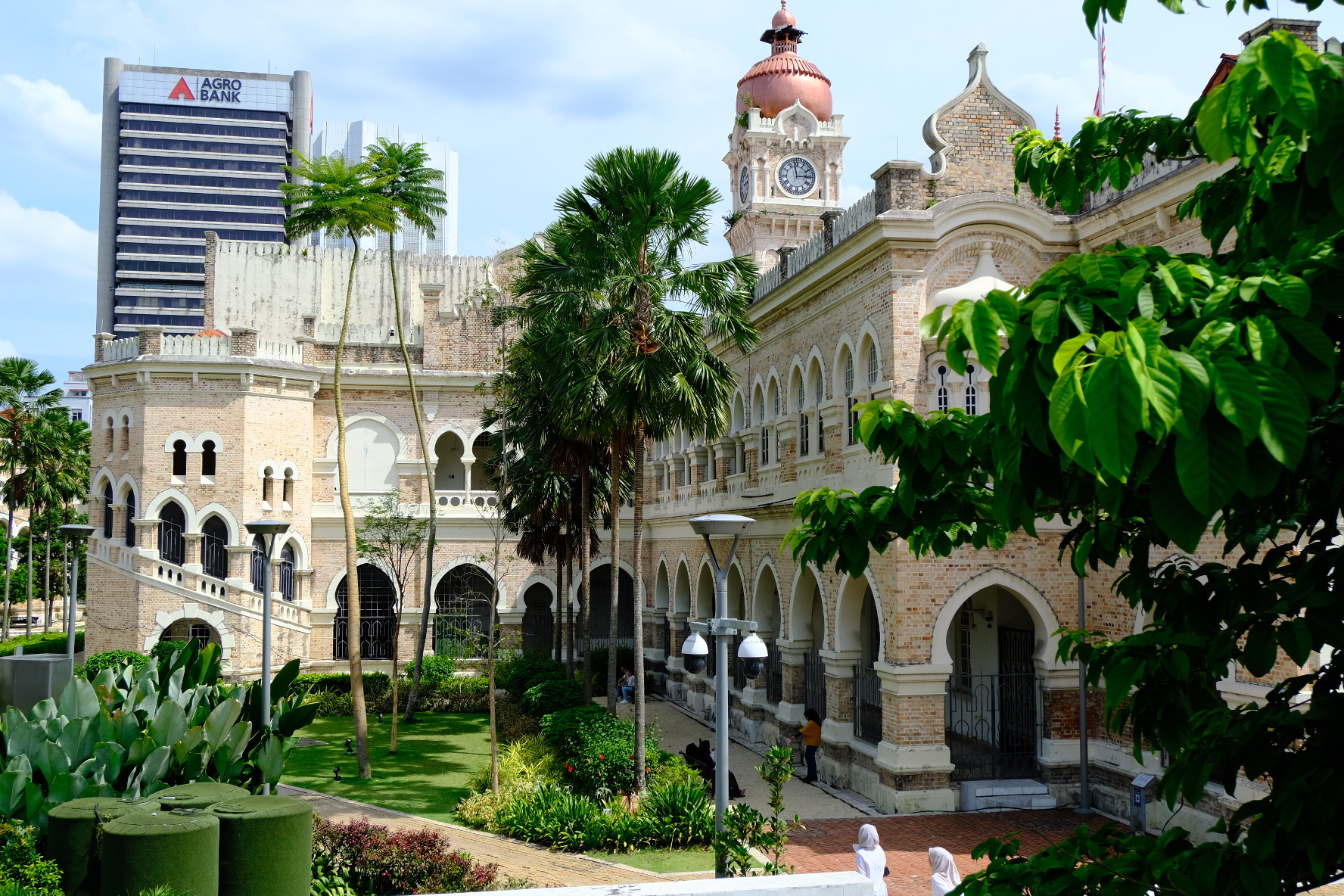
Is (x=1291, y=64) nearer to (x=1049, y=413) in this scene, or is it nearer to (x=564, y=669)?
(x=1049, y=413)

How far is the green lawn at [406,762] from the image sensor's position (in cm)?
1853

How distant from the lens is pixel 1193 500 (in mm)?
2229

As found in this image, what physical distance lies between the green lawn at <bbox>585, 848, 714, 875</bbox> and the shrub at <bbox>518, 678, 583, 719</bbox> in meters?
6.81

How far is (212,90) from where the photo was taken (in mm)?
105812

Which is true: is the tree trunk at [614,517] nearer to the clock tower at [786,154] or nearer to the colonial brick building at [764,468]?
the colonial brick building at [764,468]

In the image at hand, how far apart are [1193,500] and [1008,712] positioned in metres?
17.6

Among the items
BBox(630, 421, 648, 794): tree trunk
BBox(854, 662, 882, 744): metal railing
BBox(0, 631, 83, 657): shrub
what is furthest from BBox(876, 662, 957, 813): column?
BBox(0, 631, 83, 657): shrub

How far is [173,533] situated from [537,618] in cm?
1146

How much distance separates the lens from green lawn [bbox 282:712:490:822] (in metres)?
18.5

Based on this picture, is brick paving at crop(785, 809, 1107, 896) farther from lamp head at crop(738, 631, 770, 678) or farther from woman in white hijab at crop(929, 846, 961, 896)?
lamp head at crop(738, 631, 770, 678)

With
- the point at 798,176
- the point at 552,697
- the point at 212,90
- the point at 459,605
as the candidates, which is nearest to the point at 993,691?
the point at 552,697

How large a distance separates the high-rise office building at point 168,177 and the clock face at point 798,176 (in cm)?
7897

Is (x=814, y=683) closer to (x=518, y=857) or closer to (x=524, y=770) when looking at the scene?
(x=524, y=770)

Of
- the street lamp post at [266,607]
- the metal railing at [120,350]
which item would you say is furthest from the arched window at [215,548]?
the street lamp post at [266,607]
